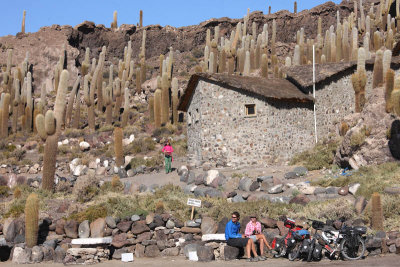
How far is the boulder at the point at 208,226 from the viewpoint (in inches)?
519

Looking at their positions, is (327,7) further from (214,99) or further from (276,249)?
(276,249)

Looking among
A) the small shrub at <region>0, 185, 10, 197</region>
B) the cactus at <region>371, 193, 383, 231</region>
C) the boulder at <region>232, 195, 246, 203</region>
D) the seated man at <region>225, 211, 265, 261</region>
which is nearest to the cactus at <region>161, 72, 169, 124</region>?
the small shrub at <region>0, 185, 10, 197</region>

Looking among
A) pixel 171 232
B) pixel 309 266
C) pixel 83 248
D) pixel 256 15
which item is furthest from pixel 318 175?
pixel 256 15

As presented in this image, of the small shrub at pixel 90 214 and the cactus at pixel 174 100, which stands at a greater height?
the cactus at pixel 174 100

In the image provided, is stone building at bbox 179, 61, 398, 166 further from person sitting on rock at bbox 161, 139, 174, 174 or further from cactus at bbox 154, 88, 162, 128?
cactus at bbox 154, 88, 162, 128

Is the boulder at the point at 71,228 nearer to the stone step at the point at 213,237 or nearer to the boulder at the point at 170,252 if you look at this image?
the boulder at the point at 170,252

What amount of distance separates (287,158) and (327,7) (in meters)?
39.4

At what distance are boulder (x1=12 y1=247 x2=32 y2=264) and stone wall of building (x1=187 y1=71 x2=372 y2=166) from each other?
460 inches

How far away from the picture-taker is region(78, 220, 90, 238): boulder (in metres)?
13.6

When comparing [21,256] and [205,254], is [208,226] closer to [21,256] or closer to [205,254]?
[205,254]

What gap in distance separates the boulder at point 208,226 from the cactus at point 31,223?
467 centimetres

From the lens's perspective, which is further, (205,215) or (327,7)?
(327,7)

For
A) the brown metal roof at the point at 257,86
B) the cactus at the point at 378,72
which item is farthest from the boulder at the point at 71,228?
the cactus at the point at 378,72

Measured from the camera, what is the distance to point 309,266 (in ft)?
33.9
